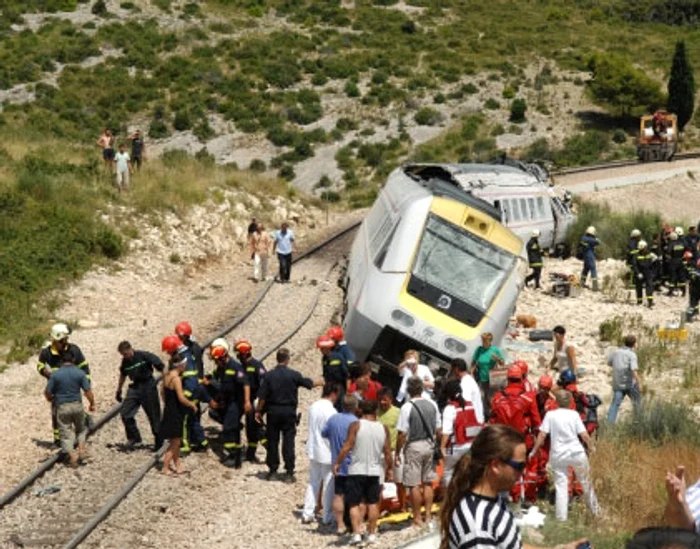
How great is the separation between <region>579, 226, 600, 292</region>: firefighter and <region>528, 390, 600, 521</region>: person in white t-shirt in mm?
17331

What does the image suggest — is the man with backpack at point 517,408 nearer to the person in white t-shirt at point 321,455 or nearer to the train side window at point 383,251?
the person in white t-shirt at point 321,455

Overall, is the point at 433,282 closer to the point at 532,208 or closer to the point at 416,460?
the point at 416,460

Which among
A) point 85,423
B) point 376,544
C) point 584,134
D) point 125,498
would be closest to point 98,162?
point 85,423

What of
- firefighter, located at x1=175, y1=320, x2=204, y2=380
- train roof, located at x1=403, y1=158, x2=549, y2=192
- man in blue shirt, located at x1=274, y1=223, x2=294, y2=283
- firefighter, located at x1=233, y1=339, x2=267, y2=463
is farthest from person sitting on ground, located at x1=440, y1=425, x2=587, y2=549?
man in blue shirt, located at x1=274, y1=223, x2=294, y2=283

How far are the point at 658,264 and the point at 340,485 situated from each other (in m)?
19.0

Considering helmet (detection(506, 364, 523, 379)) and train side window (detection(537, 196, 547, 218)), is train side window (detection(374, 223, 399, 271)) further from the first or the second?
train side window (detection(537, 196, 547, 218))

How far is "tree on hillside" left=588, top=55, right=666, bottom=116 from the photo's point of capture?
6569cm

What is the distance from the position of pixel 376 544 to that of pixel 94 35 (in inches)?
2391

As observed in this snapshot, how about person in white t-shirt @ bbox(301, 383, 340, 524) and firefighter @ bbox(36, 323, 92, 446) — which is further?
firefighter @ bbox(36, 323, 92, 446)

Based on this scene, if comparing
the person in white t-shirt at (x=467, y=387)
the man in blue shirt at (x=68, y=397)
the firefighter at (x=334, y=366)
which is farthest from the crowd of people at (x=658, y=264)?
the man in blue shirt at (x=68, y=397)

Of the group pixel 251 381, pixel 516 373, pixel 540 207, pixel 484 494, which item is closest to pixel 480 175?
pixel 540 207

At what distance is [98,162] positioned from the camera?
34.4 meters

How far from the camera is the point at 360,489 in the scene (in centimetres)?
1204

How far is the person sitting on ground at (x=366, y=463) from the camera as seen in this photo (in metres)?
11.7
